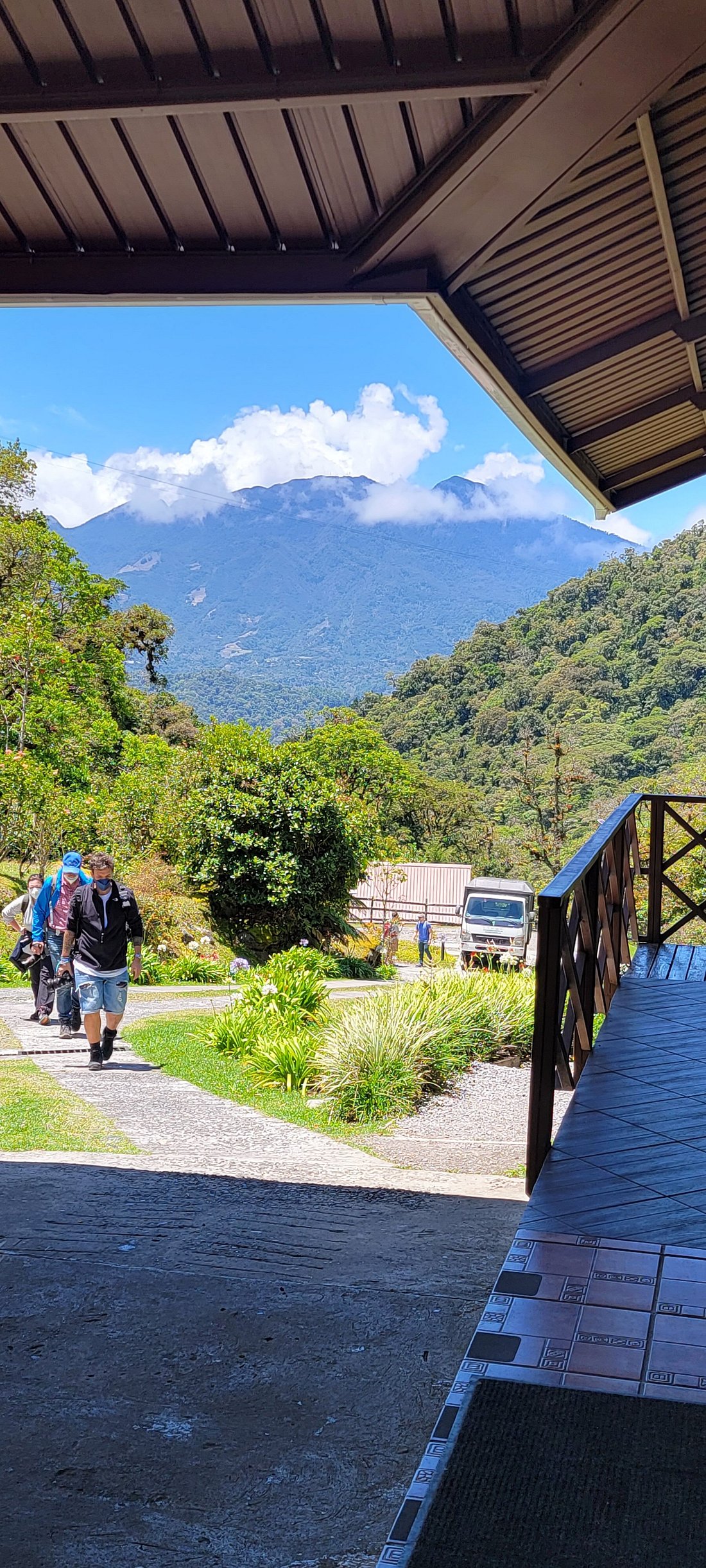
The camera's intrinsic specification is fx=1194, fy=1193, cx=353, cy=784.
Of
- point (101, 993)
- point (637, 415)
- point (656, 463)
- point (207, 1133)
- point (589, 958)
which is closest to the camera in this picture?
point (589, 958)

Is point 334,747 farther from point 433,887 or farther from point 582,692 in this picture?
point 582,692

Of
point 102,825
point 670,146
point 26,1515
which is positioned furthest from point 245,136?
point 102,825

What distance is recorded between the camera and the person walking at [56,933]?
8.44m

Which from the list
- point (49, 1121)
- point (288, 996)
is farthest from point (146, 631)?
point (49, 1121)

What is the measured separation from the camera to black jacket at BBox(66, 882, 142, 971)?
24.4 feet

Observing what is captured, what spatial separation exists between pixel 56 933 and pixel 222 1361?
5.71m

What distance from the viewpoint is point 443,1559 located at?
191 centimetres

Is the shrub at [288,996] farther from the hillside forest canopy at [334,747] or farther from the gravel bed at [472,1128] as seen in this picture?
the hillside forest canopy at [334,747]

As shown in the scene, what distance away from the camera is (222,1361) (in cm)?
357

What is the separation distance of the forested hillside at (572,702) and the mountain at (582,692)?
0.07m

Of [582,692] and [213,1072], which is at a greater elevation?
[582,692]

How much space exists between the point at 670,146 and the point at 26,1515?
158 inches

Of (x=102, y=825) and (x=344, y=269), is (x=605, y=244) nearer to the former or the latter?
(x=344, y=269)

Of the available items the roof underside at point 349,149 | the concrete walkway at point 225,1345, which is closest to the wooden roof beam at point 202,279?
the roof underside at point 349,149
